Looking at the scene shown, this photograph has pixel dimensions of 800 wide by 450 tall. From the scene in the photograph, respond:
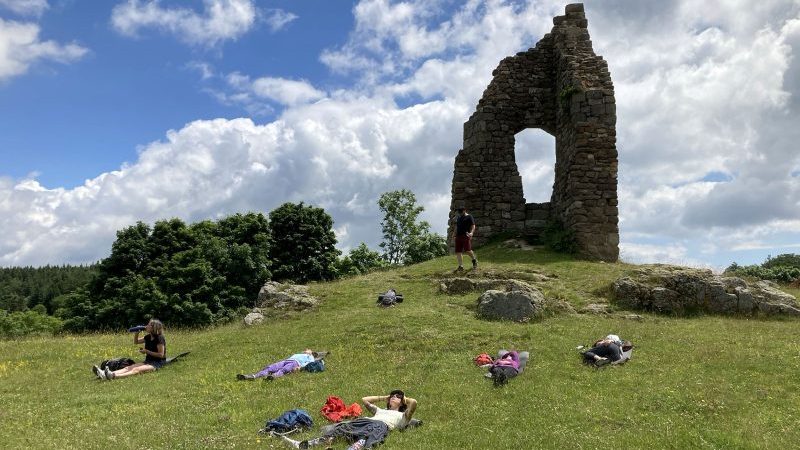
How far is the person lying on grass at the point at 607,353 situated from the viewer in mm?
12852

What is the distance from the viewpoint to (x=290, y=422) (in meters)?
9.95

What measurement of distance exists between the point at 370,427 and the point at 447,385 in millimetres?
2964

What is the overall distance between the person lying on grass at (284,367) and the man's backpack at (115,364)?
4029mm

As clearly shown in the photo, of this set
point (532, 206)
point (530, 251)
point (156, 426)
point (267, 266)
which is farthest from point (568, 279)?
point (267, 266)

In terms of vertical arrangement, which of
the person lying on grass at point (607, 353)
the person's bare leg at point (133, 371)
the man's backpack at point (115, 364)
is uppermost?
the person lying on grass at point (607, 353)

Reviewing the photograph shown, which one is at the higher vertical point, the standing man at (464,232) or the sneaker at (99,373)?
the standing man at (464,232)

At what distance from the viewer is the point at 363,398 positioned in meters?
10.9

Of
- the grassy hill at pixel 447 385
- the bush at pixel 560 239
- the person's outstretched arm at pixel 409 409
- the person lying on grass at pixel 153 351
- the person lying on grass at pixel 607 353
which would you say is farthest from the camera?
the bush at pixel 560 239

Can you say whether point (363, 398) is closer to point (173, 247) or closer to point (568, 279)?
point (568, 279)

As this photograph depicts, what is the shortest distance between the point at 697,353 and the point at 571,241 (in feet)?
43.9

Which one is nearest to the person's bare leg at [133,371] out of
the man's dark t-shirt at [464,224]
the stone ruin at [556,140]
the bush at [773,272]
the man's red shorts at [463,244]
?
the man's red shorts at [463,244]

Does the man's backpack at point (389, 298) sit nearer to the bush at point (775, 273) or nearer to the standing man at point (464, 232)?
the standing man at point (464, 232)

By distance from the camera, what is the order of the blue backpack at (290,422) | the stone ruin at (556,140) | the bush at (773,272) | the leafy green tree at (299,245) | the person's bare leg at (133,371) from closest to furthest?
the blue backpack at (290,422)
the person's bare leg at (133,371)
the stone ruin at (556,140)
the bush at (773,272)
the leafy green tree at (299,245)

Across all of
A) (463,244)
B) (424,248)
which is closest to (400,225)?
(424,248)
